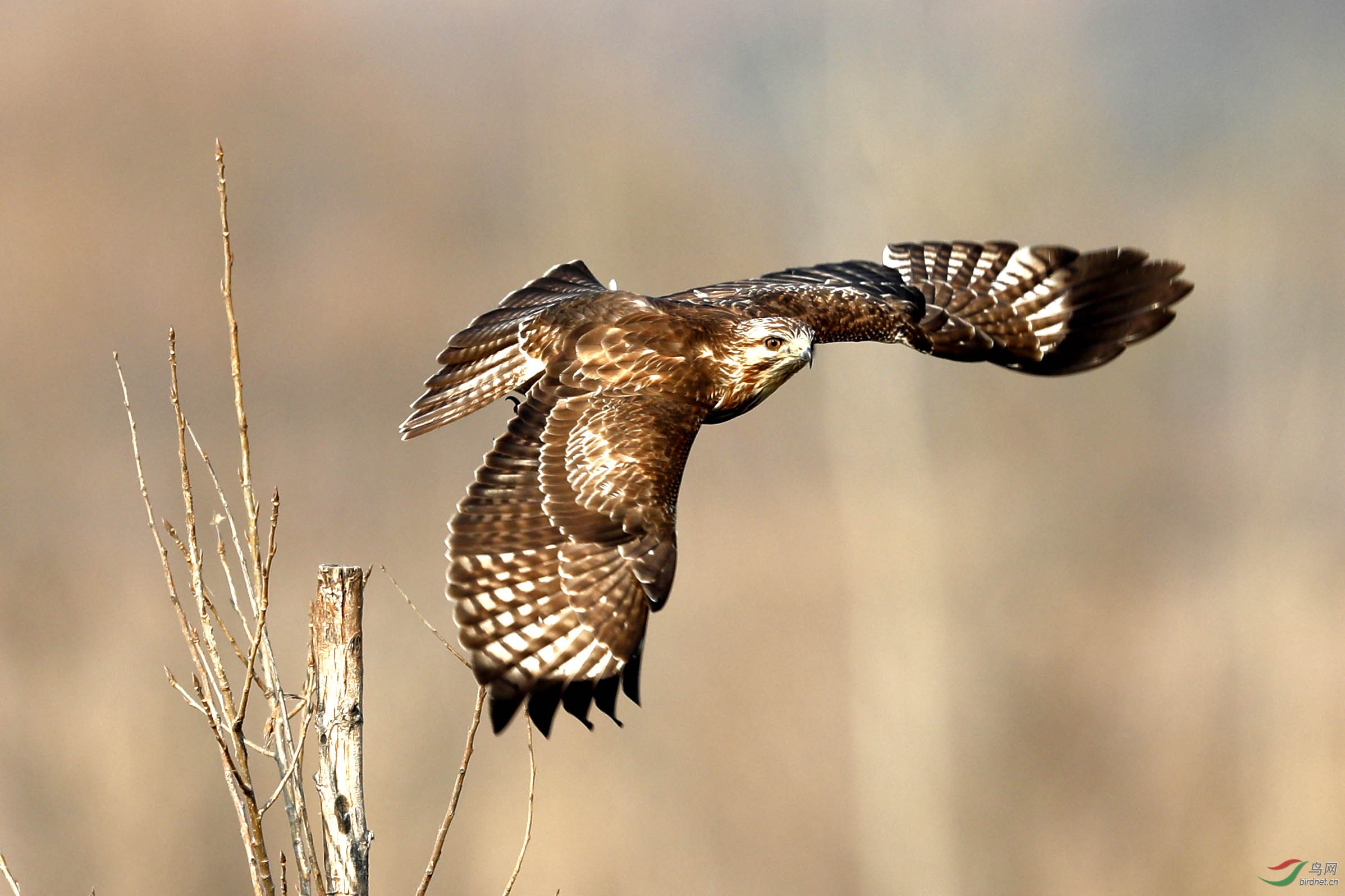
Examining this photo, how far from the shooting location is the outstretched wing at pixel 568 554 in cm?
417

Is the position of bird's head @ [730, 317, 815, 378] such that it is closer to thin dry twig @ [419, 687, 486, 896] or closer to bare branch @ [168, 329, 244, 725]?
thin dry twig @ [419, 687, 486, 896]

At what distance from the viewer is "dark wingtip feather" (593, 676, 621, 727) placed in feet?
13.7

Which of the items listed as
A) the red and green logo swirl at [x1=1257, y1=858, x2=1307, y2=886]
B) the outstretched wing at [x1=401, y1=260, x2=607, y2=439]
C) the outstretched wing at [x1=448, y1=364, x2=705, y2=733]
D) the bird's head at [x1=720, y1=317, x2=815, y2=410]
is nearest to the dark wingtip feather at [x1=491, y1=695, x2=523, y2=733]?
the outstretched wing at [x1=448, y1=364, x2=705, y2=733]

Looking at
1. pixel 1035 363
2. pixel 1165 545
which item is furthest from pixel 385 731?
pixel 1165 545

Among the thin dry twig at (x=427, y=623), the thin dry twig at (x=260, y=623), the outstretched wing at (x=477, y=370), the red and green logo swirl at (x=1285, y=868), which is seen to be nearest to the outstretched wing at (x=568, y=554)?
the thin dry twig at (x=427, y=623)

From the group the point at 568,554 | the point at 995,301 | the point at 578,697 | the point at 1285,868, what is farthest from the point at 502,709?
the point at 1285,868

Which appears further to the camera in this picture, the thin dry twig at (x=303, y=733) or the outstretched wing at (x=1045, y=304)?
→ the outstretched wing at (x=1045, y=304)

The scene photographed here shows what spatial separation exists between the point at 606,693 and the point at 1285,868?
34.6 ft

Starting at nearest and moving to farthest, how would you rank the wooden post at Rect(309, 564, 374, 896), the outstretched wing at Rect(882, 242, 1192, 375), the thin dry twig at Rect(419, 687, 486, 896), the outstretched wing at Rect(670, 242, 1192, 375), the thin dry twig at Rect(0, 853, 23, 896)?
the thin dry twig at Rect(0, 853, 23, 896), the thin dry twig at Rect(419, 687, 486, 896), the wooden post at Rect(309, 564, 374, 896), the outstretched wing at Rect(670, 242, 1192, 375), the outstretched wing at Rect(882, 242, 1192, 375)

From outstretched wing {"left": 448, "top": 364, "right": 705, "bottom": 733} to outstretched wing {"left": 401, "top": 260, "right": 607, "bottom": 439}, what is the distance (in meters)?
0.47

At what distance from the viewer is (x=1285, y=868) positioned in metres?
12.2

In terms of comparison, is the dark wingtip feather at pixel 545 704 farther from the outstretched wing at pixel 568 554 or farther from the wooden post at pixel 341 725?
the wooden post at pixel 341 725

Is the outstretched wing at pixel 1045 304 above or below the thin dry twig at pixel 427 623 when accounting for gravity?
above

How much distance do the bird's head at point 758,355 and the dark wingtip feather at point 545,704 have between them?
5.18 feet
